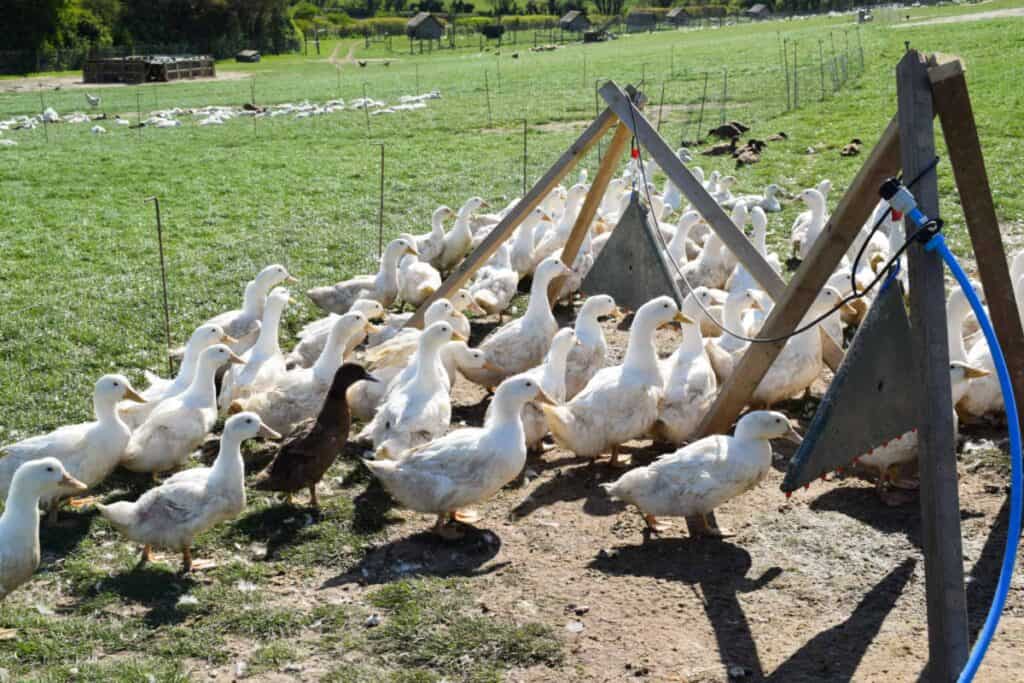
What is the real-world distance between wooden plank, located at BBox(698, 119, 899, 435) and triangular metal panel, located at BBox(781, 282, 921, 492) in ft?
2.34

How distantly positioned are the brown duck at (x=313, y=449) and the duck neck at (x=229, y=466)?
399 millimetres

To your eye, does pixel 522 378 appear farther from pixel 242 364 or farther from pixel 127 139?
pixel 127 139

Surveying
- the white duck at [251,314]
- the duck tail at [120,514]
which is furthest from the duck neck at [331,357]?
the duck tail at [120,514]

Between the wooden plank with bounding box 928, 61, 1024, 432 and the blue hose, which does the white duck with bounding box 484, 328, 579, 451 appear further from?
the blue hose

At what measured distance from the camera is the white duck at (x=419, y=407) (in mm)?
6715

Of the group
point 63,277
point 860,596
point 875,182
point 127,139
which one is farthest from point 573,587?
point 127,139

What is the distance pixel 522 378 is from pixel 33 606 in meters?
3.11

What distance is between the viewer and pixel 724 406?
6.69 m

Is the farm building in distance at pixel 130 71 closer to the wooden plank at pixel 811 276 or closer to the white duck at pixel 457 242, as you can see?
the white duck at pixel 457 242

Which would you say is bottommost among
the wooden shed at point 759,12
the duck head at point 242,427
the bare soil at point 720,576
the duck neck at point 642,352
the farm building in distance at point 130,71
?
the bare soil at point 720,576

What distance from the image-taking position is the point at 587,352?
7988 millimetres

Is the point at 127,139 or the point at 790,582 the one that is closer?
the point at 790,582

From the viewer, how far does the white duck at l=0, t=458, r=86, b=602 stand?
5258mm

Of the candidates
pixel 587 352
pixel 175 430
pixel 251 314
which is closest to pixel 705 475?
pixel 587 352
